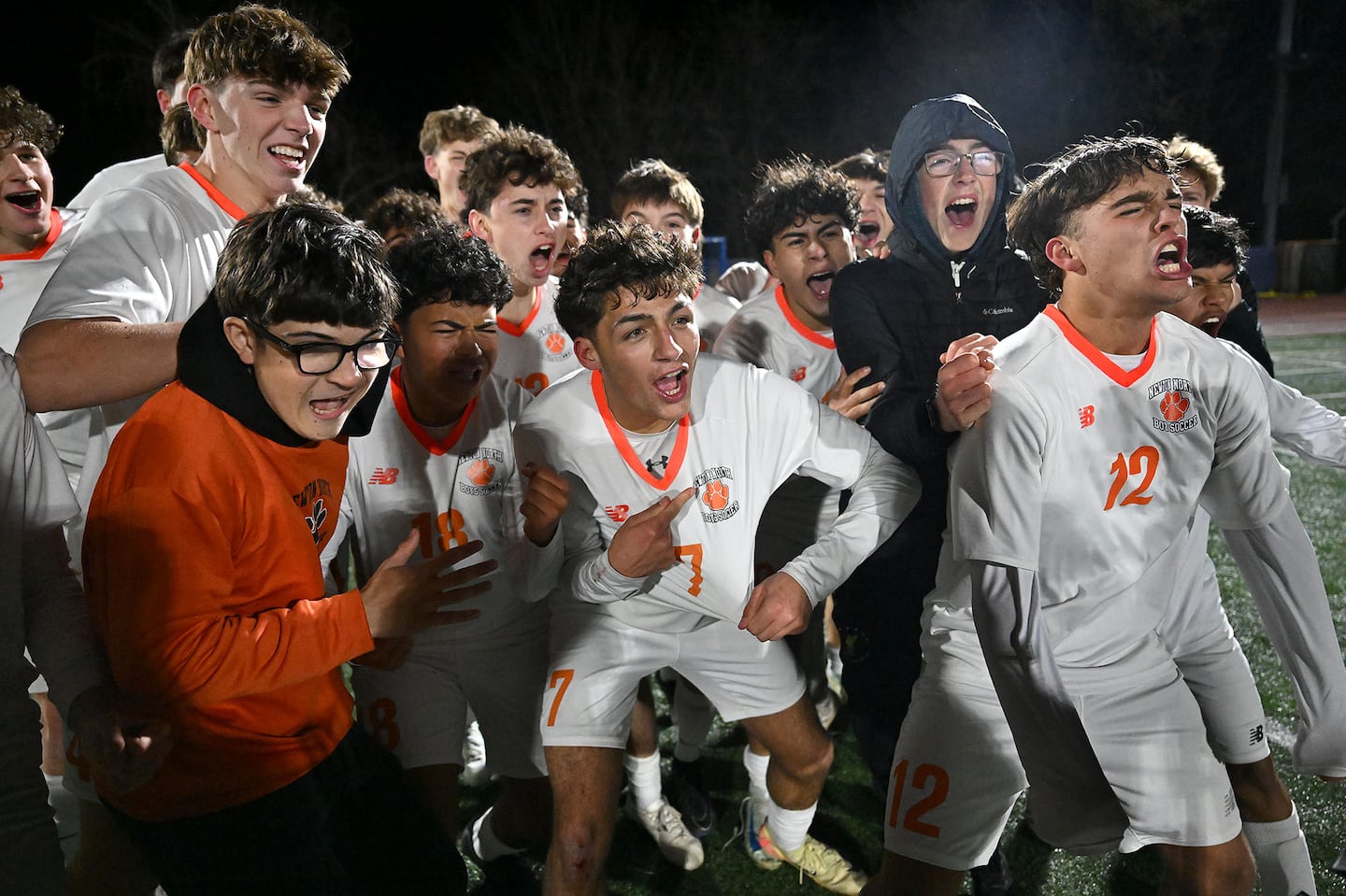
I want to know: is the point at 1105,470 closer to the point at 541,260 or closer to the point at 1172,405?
the point at 1172,405

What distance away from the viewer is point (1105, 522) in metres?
2.56

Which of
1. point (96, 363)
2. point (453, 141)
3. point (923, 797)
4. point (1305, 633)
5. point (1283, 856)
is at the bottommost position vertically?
point (1283, 856)

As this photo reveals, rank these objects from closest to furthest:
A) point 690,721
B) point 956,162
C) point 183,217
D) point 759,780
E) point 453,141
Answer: point 183,217 → point 956,162 → point 759,780 → point 690,721 → point 453,141

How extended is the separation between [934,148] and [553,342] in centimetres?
170

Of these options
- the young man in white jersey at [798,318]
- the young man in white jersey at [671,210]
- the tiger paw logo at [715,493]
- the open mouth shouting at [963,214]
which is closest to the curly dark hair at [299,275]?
the tiger paw logo at [715,493]

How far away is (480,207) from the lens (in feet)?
14.0

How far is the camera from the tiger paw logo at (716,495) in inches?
118

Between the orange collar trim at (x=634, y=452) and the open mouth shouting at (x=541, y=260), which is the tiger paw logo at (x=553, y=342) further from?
the orange collar trim at (x=634, y=452)

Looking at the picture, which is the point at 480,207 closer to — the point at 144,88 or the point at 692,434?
the point at 692,434

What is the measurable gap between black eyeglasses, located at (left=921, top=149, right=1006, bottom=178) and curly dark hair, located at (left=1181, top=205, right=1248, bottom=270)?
26.7 inches

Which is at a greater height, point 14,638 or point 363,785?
point 14,638

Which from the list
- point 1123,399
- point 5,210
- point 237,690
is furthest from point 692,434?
point 5,210

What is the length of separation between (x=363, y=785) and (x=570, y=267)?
61.5 inches

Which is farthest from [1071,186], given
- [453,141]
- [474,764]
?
[453,141]
